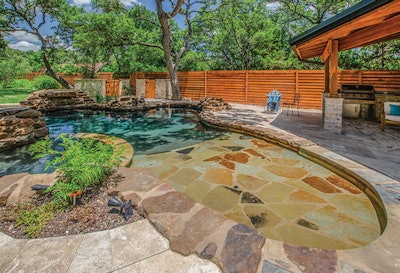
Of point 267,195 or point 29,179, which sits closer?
point 29,179

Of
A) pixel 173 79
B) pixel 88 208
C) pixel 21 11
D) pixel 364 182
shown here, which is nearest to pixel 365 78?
pixel 364 182

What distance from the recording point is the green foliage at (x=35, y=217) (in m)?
1.97

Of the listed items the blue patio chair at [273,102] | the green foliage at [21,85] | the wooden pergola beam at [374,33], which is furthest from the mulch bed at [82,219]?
the green foliage at [21,85]

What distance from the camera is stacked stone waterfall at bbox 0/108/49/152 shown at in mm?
5293

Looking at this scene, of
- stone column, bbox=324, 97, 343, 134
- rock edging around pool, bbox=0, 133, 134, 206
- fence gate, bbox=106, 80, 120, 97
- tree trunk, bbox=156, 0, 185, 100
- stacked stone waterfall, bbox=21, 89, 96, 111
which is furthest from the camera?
fence gate, bbox=106, 80, 120, 97

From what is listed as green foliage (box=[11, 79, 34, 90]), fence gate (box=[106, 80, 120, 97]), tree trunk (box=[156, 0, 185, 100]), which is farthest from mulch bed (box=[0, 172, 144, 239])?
green foliage (box=[11, 79, 34, 90])

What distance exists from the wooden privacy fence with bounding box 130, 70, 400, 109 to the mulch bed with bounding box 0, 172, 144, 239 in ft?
30.9

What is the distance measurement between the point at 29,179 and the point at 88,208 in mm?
1209

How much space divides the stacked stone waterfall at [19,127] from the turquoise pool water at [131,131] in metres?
0.23

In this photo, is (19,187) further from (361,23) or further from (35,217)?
(361,23)

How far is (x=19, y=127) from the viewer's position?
5.62 meters

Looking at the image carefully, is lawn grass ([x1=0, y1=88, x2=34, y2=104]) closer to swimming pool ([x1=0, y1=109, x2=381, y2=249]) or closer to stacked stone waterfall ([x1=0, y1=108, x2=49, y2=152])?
stacked stone waterfall ([x1=0, y1=108, x2=49, y2=152])

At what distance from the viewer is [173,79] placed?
1388cm

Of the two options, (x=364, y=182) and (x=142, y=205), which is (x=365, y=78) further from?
(x=142, y=205)
